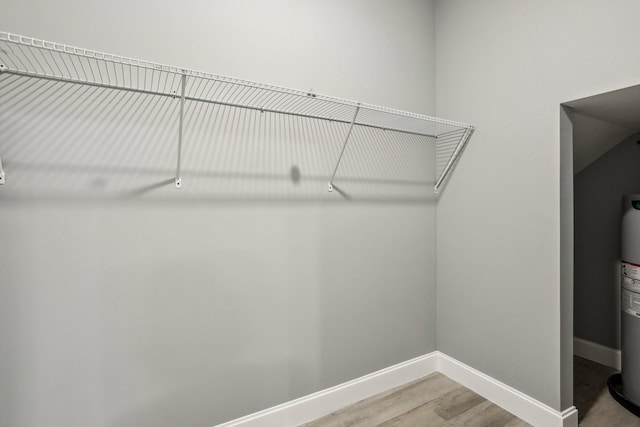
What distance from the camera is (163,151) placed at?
1.32 m

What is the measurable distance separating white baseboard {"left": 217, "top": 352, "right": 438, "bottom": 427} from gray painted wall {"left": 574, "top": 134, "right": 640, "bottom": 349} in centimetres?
116

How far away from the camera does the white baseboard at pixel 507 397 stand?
1.54 m

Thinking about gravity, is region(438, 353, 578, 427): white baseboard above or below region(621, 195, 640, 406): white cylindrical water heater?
below

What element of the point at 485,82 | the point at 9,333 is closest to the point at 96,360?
the point at 9,333

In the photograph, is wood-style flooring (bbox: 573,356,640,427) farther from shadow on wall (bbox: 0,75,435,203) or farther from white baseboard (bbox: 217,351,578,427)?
shadow on wall (bbox: 0,75,435,203)

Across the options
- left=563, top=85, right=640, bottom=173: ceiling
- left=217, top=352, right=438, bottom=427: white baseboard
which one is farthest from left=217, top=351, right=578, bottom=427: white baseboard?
left=563, top=85, right=640, bottom=173: ceiling

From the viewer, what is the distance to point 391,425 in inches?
64.0

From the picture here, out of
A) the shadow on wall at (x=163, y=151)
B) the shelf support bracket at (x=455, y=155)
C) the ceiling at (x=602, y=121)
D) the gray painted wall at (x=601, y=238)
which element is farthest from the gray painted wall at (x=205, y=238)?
the gray painted wall at (x=601, y=238)

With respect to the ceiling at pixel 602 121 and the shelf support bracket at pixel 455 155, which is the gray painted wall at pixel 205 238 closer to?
the shelf support bracket at pixel 455 155

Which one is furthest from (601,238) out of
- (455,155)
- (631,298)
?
(455,155)

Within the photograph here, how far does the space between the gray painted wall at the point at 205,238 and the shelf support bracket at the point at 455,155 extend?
145 millimetres

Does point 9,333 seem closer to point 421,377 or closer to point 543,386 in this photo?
point 421,377

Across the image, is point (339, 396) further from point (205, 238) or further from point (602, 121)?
point (602, 121)

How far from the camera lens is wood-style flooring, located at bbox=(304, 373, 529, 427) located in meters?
1.64
